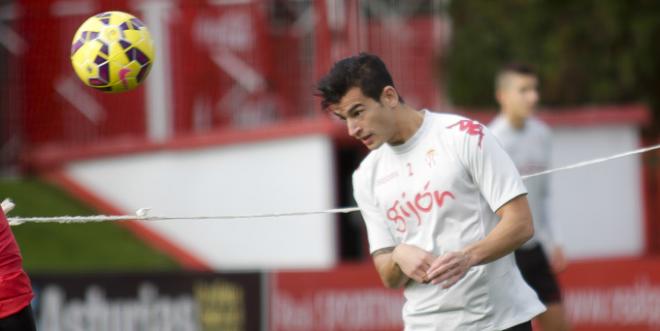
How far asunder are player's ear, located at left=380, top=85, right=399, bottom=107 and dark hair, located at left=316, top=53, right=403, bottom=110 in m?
0.02

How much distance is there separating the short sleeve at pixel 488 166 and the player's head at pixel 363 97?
0.29m

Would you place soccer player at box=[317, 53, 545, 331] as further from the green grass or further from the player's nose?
the green grass

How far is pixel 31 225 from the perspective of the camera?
47.8ft

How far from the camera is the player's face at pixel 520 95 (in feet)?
29.5

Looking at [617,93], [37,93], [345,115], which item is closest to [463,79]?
[617,93]

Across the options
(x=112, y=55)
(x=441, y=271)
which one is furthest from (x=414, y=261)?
(x=112, y=55)

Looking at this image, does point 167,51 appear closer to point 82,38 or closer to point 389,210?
point 82,38

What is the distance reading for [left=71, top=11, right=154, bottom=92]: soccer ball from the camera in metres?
6.82

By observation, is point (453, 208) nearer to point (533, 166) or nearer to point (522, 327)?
→ point (522, 327)

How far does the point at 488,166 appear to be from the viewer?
5551 mm

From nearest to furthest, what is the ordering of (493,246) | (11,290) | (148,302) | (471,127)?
(493,246) < (471,127) < (11,290) < (148,302)

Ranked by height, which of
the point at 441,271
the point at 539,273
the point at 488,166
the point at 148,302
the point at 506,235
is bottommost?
the point at 148,302

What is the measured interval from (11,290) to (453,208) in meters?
1.99

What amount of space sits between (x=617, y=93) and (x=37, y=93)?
651 centimetres
